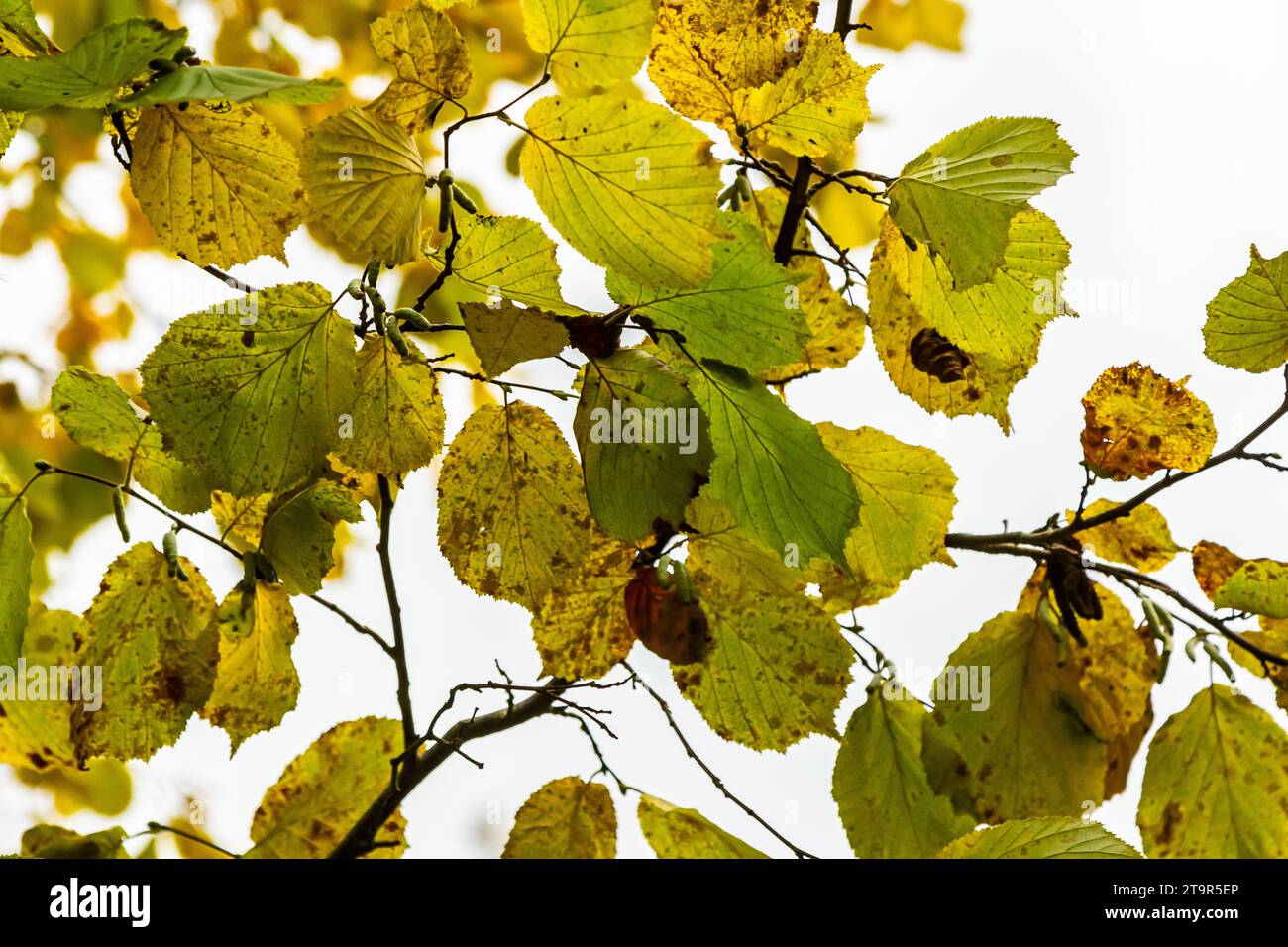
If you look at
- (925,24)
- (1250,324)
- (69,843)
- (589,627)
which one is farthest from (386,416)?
(925,24)

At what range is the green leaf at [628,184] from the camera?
267 millimetres

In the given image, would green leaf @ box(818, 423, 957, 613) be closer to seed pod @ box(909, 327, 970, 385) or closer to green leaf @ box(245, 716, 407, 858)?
seed pod @ box(909, 327, 970, 385)

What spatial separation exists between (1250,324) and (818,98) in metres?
0.22

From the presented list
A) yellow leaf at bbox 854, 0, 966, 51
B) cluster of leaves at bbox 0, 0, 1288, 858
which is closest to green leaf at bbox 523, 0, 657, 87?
cluster of leaves at bbox 0, 0, 1288, 858

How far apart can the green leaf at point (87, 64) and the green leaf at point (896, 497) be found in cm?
28

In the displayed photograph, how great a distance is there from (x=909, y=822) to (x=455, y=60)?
356 millimetres

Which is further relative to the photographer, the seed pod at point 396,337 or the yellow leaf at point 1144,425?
the yellow leaf at point 1144,425

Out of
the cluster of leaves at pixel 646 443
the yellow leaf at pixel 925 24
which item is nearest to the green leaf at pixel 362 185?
the cluster of leaves at pixel 646 443

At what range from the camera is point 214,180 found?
317 millimetres

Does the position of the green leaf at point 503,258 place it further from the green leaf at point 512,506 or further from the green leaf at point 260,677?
the green leaf at point 260,677

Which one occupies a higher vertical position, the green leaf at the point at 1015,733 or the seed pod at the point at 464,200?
the seed pod at the point at 464,200

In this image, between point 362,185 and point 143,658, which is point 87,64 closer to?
point 362,185

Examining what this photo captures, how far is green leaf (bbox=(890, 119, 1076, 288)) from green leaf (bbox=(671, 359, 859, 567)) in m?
0.08

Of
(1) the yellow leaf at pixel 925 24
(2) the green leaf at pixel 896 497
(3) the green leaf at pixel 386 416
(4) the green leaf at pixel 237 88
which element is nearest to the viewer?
(4) the green leaf at pixel 237 88
